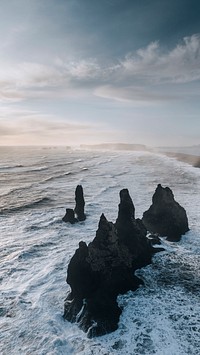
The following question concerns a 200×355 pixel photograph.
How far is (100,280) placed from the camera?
20.0 meters

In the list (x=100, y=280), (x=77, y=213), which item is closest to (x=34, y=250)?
(x=77, y=213)

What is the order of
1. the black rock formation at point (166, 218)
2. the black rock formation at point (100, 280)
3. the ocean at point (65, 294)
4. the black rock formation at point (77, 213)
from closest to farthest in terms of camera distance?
the ocean at point (65, 294) → the black rock formation at point (100, 280) → the black rock formation at point (166, 218) → the black rock formation at point (77, 213)

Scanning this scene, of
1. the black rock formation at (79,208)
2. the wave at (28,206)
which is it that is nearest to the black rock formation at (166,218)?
the black rock formation at (79,208)

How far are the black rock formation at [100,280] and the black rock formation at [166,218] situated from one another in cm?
879

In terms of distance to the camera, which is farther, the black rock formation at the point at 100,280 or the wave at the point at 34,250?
the wave at the point at 34,250

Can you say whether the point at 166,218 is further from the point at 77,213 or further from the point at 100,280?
the point at 100,280

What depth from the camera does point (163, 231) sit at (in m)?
31.9

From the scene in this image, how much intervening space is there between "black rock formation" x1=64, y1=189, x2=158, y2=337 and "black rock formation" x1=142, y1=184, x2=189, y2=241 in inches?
346

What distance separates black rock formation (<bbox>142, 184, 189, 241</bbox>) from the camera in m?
31.5

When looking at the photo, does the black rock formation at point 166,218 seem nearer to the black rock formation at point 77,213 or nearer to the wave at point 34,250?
the black rock formation at point 77,213

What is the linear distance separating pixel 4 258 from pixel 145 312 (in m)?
14.4

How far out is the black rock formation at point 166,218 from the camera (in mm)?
31531

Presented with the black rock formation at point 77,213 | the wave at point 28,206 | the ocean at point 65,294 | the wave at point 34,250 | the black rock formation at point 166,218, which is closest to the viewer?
the ocean at point 65,294

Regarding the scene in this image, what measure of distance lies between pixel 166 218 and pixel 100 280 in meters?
14.3
